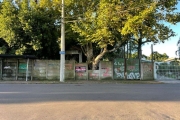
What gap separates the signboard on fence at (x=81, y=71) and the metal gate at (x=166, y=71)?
8.79m

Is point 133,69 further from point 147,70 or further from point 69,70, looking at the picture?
point 69,70

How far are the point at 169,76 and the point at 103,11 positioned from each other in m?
13.5

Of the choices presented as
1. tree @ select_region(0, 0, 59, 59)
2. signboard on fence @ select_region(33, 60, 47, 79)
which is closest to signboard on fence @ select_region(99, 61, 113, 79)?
tree @ select_region(0, 0, 59, 59)

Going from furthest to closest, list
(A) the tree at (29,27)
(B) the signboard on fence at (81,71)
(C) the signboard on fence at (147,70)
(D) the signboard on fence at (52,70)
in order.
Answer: (C) the signboard on fence at (147,70), (B) the signboard on fence at (81,71), (D) the signboard on fence at (52,70), (A) the tree at (29,27)

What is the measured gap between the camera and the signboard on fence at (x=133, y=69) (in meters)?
27.3

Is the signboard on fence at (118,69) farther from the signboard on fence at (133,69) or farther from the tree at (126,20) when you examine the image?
the tree at (126,20)

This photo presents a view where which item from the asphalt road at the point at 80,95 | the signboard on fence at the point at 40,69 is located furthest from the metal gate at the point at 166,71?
the asphalt road at the point at 80,95

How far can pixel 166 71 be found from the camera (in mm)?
29438

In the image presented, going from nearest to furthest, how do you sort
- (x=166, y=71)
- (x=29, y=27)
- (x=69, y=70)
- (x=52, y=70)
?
(x=29, y=27), (x=52, y=70), (x=69, y=70), (x=166, y=71)

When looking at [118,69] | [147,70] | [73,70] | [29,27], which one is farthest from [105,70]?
[29,27]

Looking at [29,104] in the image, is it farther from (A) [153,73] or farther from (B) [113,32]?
(A) [153,73]

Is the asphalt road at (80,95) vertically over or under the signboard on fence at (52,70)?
under

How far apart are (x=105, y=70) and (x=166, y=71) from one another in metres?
8.58

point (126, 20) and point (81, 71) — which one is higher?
point (126, 20)
